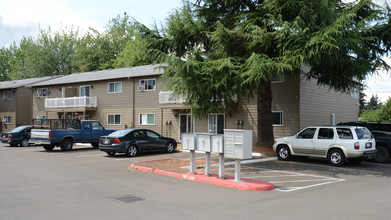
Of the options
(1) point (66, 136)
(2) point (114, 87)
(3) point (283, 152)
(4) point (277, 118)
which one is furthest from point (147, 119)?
(3) point (283, 152)

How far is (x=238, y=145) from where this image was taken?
33.9ft

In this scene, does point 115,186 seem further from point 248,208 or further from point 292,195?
point 292,195

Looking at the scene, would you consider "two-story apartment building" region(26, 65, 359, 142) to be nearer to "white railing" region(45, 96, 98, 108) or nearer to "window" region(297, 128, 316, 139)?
"white railing" region(45, 96, 98, 108)

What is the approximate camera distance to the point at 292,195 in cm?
920

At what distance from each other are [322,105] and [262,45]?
→ 37.4ft

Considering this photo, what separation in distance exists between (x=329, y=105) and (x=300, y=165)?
12443 millimetres

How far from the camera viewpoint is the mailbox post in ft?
33.7

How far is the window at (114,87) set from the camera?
106ft

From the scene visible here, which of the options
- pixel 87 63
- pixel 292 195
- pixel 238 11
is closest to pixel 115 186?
pixel 292 195

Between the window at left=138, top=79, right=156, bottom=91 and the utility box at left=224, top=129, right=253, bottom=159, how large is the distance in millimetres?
19512

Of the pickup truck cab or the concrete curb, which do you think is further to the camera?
the pickup truck cab

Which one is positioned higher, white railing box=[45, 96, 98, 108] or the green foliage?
Result: white railing box=[45, 96, 98, 108]

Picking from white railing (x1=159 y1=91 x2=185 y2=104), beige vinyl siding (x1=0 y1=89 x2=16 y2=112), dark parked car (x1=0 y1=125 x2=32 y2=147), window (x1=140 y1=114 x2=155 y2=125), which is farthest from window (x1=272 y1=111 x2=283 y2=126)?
beige vinyl siding (x1=0 y1=89 x2=16 y2=112)

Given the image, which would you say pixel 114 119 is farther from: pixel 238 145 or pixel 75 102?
pixel 238 145
